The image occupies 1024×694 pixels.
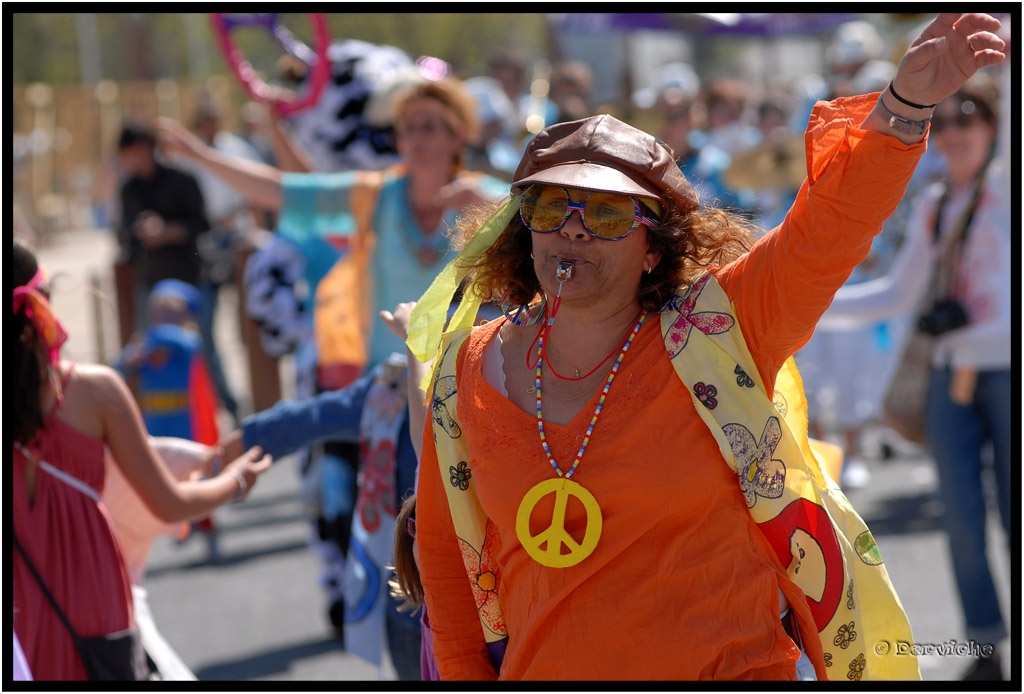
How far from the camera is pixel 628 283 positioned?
237 cm

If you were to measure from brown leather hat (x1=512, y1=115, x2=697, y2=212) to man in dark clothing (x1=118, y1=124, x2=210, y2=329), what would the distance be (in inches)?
277

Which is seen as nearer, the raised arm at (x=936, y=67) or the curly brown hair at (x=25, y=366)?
the raised arm at (x=936, y=67)

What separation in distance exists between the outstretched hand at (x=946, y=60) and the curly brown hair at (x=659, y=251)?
1.58 feet

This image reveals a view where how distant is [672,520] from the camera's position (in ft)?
7.28

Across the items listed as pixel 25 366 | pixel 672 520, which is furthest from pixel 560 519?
pixel 25 366

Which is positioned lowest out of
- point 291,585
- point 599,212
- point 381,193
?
point 291,585

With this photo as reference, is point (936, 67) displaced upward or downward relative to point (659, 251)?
upward

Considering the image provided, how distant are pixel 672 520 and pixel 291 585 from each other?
4.32 m

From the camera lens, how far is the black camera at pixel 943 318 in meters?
4.51

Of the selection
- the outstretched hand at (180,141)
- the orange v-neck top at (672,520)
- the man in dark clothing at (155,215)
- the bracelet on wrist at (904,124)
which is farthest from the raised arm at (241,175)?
the man in dark clothing at (155,215)

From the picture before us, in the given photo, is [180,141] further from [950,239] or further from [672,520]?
[672,520]

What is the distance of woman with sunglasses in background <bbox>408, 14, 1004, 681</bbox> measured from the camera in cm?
213

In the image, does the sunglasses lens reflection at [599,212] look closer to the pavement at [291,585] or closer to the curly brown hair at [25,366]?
the curly brown hair at [25,366]

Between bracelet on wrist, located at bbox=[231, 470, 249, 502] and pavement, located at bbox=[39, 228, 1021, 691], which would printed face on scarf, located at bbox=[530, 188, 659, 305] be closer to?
bracelet on wrist, located at bbox=[231, 470, 249, 502]
